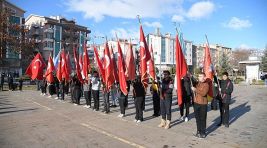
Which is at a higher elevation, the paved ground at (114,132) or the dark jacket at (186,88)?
the dark jacket at (186,88)

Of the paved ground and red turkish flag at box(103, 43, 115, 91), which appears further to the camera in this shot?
red turkish flag at box(103, 43, 115, 91)

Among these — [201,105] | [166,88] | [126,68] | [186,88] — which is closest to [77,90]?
[126,68]

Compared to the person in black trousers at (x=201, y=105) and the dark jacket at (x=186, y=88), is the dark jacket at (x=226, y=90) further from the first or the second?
the person in black trousers at (x=201, y=105)

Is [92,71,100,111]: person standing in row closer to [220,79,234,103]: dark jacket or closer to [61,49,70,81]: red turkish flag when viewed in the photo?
[61,49,70,81]: red turkish flag

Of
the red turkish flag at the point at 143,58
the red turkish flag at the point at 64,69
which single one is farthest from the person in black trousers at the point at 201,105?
the red turkish flag at the point at 64,69

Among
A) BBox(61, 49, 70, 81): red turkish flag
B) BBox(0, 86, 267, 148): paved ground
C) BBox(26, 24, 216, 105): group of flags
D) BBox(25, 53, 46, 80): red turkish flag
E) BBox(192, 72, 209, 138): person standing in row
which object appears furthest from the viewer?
BBox(25, 53, 46, 80): red turkish flag

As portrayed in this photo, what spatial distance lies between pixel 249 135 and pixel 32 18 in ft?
264

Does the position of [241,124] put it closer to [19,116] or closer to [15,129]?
[15,129]

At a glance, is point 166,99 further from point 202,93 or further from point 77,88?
point 77,88

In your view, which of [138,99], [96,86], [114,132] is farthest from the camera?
[96,86]

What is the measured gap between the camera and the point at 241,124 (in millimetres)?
11172

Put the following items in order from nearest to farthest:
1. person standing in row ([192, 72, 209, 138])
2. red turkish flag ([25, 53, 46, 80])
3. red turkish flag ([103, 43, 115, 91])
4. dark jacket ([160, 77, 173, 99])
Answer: person standing in row ([192, 72, 209, 138]) < dark jacket ([160, 77, 173, 99]) < red turkish flag ([103, 43, 115, 91]) < red turkish flag ([25, 53, 46, 80])

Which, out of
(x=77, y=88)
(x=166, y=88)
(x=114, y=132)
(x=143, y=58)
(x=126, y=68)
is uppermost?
(x=143, y=58)

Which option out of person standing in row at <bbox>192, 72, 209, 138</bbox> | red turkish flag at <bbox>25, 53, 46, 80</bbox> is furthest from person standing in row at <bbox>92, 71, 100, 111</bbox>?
red turkish flag at <bbox>25, 53, 46, 80</bbox>
